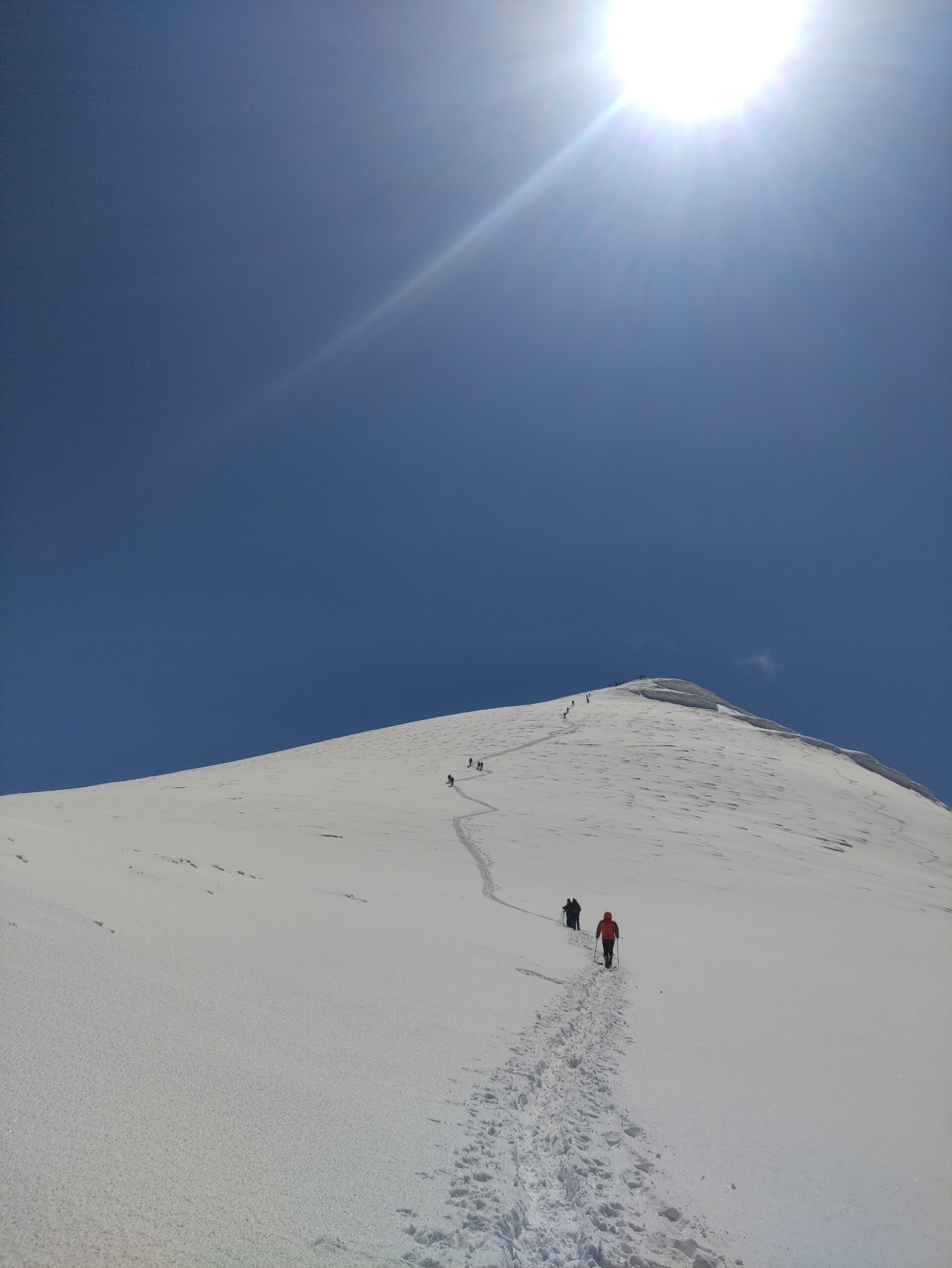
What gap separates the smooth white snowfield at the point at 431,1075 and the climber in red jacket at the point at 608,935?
336 mm

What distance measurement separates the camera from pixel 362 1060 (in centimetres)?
562

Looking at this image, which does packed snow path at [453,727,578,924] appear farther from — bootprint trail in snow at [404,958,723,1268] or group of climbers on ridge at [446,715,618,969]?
bootprint trail in snow at [404,958,723,1268]

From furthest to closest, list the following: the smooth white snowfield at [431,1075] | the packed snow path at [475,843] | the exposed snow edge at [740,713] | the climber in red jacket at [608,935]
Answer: the exposed snow edge at [740,713] → the packed snow path at [475,843] → the climber in red jacket at [608,935] → the smooth white snowfield at [431,1075]

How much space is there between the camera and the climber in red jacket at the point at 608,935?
1179cm

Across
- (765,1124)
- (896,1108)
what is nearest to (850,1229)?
(765,1124)

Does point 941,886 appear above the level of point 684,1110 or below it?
above

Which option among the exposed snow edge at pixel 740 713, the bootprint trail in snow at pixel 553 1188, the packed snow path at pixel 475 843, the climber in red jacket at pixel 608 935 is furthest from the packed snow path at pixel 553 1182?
the exposed snow edge at pixel 740 713

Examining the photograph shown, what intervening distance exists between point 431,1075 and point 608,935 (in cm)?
706

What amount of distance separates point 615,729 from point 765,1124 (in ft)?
170

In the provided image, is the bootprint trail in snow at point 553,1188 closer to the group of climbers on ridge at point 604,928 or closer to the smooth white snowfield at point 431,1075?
the smooth white snowfield at point 431,1075

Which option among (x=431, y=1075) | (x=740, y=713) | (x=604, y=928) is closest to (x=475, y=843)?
(x=604, y=928)

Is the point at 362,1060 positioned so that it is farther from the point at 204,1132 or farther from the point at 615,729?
the point at 615,729

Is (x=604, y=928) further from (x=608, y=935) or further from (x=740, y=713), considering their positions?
(x=740, y=713)

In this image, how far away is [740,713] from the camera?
7856 cm
